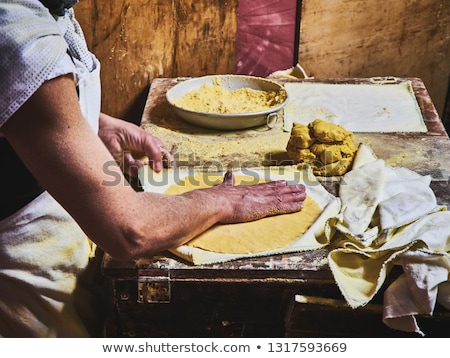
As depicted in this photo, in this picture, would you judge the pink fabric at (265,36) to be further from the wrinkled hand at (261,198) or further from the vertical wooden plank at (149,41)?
the wrinkled hand at (261,198)

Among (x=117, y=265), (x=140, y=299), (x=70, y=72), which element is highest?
(x=70, y=72)

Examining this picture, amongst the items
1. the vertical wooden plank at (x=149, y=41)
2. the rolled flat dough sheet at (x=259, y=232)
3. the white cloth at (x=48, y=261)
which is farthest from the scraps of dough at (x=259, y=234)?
the vertical wooden plank at (x=149, y=41)

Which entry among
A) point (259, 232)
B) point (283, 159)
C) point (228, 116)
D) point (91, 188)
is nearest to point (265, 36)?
point (228, 116)

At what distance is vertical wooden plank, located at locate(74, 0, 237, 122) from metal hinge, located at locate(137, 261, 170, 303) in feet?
4.81

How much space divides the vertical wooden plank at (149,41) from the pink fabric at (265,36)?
0.58 metres

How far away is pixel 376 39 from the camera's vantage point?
3.15 m

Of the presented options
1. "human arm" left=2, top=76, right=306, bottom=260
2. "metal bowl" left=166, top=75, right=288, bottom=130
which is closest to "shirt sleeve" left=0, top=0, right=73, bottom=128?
"human arm" left=2, top=76, right=306, bottom=260

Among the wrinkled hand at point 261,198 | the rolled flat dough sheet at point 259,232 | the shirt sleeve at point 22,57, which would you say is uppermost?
the shirt sleeve at point 22,57

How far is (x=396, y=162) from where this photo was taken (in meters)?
1.97

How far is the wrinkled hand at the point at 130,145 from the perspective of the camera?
1940 mm

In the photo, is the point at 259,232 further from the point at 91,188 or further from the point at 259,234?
the point at 91,188
